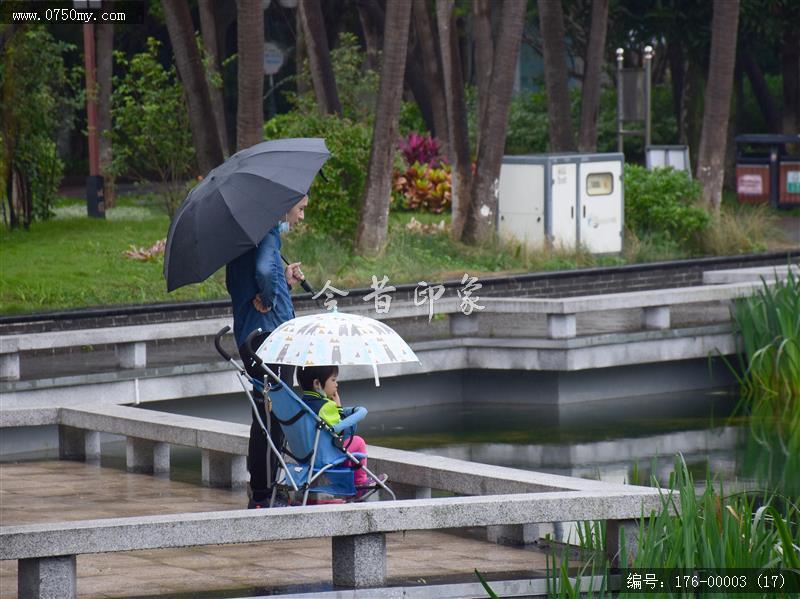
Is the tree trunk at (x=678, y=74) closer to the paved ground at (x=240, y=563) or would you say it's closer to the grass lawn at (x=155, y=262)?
the grass lawn at (x=155, y=262)

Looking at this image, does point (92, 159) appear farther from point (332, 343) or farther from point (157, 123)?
point (332, 343)

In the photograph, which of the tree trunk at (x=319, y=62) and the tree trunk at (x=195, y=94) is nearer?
the tree trunk at (x=195, y=94)

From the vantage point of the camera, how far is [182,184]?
29.1 metres

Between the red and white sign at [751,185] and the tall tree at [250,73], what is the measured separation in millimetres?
14931

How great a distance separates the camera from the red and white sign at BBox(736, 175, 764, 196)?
117ft

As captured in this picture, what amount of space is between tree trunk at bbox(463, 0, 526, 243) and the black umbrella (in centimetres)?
1565

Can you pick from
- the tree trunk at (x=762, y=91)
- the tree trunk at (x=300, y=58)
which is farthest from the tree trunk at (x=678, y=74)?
the tree trunk at (x=300, y=58)

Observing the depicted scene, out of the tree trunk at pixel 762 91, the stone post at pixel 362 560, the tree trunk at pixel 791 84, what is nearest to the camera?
the stone post at pixel 362 560

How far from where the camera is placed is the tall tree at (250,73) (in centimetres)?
2356

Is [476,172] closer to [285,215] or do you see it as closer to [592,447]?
[592,447]

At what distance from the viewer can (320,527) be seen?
7668 mm

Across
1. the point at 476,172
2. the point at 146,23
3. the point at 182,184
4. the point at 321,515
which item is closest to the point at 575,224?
the point at 476,172

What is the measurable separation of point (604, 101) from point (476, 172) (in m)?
19.7

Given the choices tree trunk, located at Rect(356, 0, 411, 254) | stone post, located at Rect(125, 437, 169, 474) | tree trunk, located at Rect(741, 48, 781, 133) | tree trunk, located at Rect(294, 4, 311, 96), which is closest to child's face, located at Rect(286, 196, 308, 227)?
stone post, located at Rect(125, 437, 169, 474)
